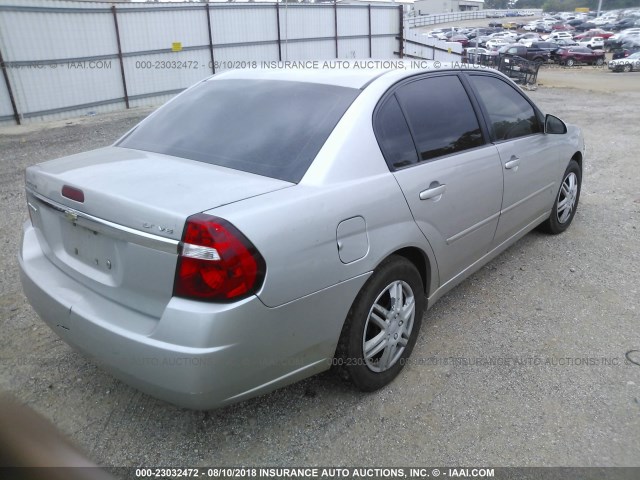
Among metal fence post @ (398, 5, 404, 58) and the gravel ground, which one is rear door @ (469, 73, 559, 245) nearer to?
the gravel ground

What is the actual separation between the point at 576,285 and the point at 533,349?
1138 millimetres

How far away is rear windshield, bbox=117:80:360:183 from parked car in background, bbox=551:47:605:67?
36930 millimetres

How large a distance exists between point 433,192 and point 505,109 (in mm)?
1414

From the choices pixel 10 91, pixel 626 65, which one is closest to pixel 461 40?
pixel 626 65

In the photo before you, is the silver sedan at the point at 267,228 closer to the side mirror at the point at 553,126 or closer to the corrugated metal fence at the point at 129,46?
the side mirror at the point at 553,126

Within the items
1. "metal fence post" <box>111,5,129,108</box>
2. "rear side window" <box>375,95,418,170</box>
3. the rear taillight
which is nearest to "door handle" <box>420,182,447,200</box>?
"rear side window" <box>375,95,418,170</box>

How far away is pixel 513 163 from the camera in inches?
149

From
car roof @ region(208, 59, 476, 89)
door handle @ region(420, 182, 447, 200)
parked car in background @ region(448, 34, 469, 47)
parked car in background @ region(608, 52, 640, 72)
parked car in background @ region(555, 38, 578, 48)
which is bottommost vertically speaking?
parked car in background @ region(608, 52, 640, 72)

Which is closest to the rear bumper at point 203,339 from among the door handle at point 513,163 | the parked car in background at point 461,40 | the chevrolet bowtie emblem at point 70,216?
the chevrolet bowtie emblem at point 70,216

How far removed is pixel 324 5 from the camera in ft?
66.1

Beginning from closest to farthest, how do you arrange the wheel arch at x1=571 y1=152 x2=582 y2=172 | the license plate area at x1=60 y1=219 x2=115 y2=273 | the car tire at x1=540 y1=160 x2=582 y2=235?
the license plate area at x1=60 y1=219 x2=115 y2=273 < the car tire at x1=540 y1=160 x2=582 y2=235 < the wheel arch at x1=571 y1=152 x2=582 y2=172

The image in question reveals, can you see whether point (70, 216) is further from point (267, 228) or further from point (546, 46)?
point (546, 46)

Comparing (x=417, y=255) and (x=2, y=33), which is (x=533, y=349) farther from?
(x=2, y=33)

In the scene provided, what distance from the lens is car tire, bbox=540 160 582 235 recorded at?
4934 millimetres
